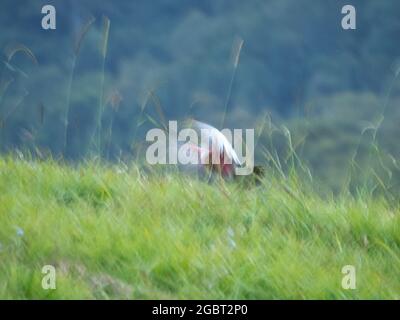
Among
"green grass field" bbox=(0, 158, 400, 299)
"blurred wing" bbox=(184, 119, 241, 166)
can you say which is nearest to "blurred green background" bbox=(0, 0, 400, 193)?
"blurred wing" bbox=(184, 119, 241, 166)

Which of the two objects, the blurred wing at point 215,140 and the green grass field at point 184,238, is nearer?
the green grass field at point 184,238

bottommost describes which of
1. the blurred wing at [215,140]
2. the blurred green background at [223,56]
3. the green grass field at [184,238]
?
the green grass field at [184,238]

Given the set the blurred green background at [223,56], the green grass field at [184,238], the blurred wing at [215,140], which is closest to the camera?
the green grass field at [184,238]

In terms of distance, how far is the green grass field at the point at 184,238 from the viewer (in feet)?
10.2

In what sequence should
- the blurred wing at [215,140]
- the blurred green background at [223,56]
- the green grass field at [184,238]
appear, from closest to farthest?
the green grass field at [184,238], the blurred wing at [215,140], the blurred green background at [223,56]

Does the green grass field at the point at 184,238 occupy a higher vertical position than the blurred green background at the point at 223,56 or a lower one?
lower

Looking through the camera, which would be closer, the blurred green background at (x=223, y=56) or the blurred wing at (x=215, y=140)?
the blurred wing at (x=215, y=140)

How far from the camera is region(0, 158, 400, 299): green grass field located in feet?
10.2

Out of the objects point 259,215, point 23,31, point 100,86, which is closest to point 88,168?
point 100,86

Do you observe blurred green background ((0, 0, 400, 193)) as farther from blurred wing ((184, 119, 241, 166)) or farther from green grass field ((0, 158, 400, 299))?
green grass field ((0, 158, 400, 299))

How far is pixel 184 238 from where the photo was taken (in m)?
3.40

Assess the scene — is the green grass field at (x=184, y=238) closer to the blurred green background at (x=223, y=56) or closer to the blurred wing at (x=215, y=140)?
the blurred wing at (x=215, y=140)

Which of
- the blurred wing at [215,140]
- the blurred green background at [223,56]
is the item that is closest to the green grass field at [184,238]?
the blurred wing at [215,140]
